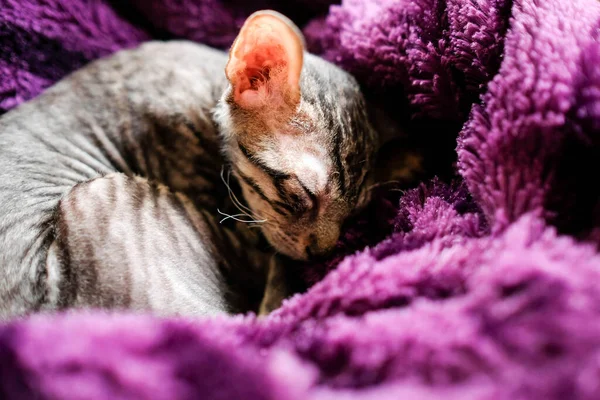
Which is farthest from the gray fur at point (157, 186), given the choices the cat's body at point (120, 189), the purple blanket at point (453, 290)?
the purple blanket at point (453, 290)

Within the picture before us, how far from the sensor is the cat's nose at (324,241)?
36.6 inches

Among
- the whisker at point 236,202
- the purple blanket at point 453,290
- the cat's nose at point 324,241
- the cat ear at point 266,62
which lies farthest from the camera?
the whisker at point 236,202

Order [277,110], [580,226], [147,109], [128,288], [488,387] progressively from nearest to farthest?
[488,387] < [580,226] < [128,288] < [277,110] < [147,109]

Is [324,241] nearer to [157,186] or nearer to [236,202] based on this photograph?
[236,202]

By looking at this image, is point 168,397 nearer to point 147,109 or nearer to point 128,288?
point 128,288

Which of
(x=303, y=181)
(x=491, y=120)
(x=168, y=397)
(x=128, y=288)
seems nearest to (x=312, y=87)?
(x=303, y=181)

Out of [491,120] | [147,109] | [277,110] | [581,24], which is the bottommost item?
[147,109]

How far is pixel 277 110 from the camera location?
91 cm

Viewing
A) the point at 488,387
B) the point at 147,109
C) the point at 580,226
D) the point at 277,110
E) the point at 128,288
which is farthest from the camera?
the point at 147,109

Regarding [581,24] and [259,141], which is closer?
[581,24]

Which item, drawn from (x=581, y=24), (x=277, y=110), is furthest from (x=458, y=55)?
(x=277, y=110)

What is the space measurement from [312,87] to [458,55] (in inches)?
10.7

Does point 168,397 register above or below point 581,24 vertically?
below

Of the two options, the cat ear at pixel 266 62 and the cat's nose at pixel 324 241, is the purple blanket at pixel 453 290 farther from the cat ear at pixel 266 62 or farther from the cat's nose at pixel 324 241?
the cat ear at pixel 266 62
